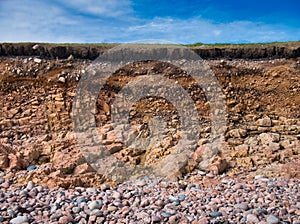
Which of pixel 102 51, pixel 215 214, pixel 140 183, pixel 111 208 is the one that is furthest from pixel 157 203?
pixel 102 51

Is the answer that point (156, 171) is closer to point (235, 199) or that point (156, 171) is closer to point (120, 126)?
point (120, 126)

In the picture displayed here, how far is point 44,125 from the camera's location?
8.40 meters

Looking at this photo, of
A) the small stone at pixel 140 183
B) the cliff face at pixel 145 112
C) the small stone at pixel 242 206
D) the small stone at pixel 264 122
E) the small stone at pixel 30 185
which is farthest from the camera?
the small stone at pixel 264 122

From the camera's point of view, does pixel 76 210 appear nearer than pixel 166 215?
No

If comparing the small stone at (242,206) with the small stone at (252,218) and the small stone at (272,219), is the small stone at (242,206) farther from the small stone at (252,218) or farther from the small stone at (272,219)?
the small stone at (272,219)

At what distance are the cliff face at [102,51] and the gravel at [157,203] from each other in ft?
13.0

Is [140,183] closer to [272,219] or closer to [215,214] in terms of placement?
[215,214]

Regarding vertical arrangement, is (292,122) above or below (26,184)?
above

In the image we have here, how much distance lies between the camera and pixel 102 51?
9.21 meters

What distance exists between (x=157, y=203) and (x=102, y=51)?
4.96 meters

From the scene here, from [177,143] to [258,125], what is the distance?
87.6 inches

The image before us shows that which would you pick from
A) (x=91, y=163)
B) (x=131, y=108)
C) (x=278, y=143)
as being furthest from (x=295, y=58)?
(x=91, y=163)

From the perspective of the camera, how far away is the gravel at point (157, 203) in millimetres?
5293

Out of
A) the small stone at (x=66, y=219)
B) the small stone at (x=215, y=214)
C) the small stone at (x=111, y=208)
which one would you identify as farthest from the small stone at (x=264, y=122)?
the small stone at (x=66, y=219)
